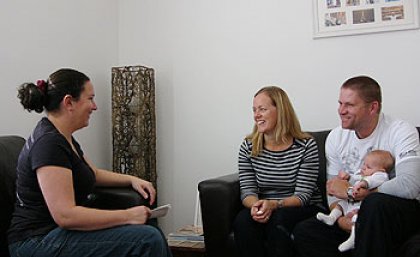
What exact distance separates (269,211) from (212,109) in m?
1.23

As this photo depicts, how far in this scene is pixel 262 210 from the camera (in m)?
2.30

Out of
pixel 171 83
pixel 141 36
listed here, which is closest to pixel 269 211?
pixel 171 83

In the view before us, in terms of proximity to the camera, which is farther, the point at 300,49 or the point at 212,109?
the point at 212,109

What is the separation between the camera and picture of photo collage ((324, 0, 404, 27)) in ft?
9.72

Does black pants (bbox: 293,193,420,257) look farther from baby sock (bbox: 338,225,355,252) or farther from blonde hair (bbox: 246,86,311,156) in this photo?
blonde hair (bbox: 246,86,311,156)

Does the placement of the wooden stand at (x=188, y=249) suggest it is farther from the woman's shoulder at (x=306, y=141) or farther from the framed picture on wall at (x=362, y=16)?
the framed picture on wall at (x=362, y=16)

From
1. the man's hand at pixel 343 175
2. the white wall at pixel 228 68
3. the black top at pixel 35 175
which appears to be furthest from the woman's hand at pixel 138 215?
the white wall at pixel 228 68

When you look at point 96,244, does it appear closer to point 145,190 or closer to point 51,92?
point 145,190

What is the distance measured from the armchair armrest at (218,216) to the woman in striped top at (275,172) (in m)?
0.06

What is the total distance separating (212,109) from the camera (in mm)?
3408

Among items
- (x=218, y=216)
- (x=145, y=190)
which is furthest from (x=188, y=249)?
(x=145, y=190)

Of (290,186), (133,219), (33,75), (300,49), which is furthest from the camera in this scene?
(300,49)

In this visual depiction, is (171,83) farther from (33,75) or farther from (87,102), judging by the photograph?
(87,102)

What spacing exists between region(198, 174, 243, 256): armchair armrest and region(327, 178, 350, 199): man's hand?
0.49 metres
